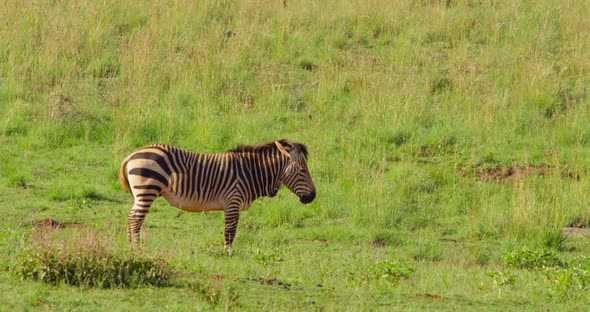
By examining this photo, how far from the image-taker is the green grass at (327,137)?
9062mm

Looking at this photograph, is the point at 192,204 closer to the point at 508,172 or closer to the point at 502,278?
the point at 502,278

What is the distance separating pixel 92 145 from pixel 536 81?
6.82m

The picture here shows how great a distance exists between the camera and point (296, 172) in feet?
37.1

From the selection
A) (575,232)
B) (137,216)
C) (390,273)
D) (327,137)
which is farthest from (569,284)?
(327,137)

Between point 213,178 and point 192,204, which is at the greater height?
point 213,178

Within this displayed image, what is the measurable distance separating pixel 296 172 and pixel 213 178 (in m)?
0.98

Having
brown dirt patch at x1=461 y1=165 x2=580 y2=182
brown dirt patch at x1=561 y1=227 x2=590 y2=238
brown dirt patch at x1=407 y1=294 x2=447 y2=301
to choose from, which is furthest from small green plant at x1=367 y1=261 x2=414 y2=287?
brown dirt patch at x1=461 y1=165 x2=580 y2=182

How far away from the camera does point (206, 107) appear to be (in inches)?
599

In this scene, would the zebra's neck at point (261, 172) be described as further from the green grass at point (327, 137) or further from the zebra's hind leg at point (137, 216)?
the zebra's hind leg at point (137, 216)

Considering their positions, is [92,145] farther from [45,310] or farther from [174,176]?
[45,310]

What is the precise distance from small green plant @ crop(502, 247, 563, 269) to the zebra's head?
7.62 ft

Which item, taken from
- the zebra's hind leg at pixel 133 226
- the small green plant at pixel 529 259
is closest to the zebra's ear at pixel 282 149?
the zebra's hind leg at pixel 133 226

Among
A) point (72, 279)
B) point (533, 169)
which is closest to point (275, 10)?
point (533, 169)

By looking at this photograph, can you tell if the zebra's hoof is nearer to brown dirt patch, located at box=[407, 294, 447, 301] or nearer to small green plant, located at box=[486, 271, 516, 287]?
brown dirt patch, located at box=[407, 294, 447, 301]
